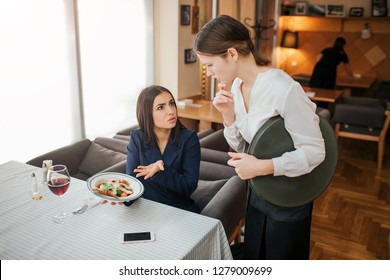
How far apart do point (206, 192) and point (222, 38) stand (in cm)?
130

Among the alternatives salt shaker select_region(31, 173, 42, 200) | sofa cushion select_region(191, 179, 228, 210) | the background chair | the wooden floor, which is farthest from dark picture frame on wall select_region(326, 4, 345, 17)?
salt shaker select_region(31, 173, 42, 200)

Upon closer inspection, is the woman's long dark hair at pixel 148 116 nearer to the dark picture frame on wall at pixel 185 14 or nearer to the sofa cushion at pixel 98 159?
the sofa cushion at pixel 98 159

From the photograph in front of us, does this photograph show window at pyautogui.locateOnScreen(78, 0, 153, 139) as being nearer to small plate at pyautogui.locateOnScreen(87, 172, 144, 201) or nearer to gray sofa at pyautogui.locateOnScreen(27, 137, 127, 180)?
gray sofa at pyautogui.locateOnScreen(27, 137, 127, 180)

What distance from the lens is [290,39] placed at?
6703mm

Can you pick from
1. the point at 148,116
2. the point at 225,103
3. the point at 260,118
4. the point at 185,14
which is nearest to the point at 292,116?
the point at 260,118

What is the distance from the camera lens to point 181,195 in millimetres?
1983

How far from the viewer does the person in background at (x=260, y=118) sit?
121cm

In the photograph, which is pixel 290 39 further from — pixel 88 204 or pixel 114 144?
pixel 88 204

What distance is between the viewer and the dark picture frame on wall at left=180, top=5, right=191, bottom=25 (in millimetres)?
3959

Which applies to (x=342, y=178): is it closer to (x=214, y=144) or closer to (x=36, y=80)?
(x=214, y=144)

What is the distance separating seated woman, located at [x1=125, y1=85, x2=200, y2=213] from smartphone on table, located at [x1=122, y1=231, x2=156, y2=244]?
52 centimetres
